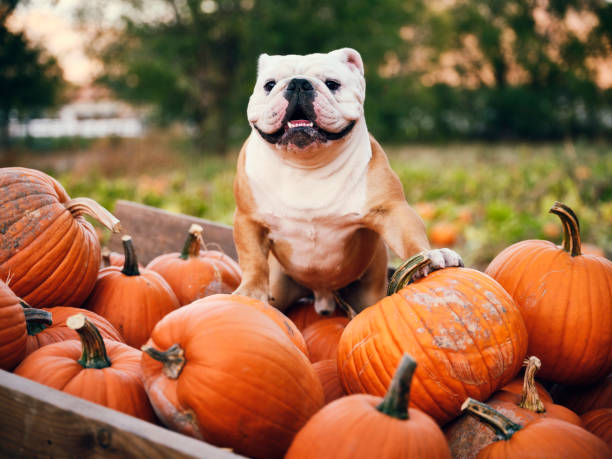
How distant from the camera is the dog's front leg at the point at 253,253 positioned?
1.82 metres

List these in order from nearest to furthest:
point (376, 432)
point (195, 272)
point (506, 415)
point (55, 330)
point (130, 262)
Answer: point (376, 432), point (506, 415), point (55, 330), point (130, 262), point (195, 272)

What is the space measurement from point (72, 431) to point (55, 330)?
59 cm

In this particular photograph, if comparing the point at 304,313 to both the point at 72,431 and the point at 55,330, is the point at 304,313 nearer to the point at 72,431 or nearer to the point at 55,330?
the point at 55,330

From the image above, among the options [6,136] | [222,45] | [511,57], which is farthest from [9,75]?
[511,57]

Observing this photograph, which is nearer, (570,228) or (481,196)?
(570,228)

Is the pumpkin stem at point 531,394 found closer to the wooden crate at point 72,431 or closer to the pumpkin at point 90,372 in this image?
the wooden crate at point 72,431

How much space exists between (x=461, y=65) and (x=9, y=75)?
1531 centimetres

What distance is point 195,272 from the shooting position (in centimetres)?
209

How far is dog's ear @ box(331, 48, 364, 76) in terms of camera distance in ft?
5.84

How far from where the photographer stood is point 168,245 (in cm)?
255

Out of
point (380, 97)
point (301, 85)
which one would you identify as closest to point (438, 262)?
point (301, 85)

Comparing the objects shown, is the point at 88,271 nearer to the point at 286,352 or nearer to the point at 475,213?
the point at 286,352

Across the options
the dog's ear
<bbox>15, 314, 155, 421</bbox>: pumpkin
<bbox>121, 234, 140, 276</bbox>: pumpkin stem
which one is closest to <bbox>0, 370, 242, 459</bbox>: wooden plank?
<bbox>15, 314, 155, 421</bbox>: pumpkin

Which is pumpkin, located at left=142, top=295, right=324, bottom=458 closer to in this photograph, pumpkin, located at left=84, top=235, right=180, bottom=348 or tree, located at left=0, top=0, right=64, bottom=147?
pumpkin, located at left=84, top=235, right=180, bottom=348
